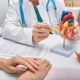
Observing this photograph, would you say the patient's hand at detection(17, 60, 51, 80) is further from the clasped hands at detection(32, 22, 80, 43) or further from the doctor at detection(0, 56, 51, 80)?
the clasped hands at detection(32, 22, 80, 43)

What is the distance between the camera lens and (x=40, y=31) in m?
0.73

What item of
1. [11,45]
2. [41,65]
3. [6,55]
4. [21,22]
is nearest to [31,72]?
[41,65]

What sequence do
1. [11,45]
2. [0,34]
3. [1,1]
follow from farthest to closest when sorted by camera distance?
[1,1], [0,34], [11,45]

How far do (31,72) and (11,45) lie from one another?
34 cm

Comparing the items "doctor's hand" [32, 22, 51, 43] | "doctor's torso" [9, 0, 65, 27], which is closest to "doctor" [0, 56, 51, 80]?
"doctor's hand" [32, 22, 51, 43]

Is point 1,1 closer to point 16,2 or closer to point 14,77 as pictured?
point 16,2

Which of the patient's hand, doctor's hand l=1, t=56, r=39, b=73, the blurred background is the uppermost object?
doctor's hand l=1, t=56, r=39, b=73

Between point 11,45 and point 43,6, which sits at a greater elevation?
point 43,6

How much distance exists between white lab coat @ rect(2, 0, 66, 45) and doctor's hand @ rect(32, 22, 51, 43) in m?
0.09

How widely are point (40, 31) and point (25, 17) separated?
0.44m

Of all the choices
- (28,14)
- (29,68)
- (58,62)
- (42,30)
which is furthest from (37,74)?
(28,14)

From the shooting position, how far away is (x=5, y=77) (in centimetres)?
52

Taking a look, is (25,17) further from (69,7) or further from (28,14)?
(69,7)

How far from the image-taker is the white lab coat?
34.4 inches
